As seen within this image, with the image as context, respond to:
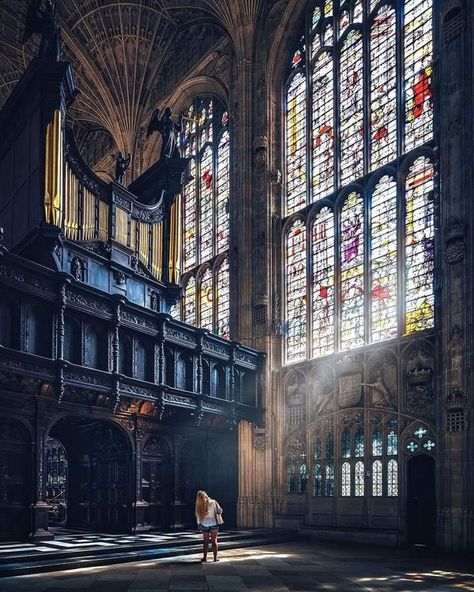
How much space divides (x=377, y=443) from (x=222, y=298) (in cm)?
1061

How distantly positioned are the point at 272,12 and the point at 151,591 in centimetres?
2377

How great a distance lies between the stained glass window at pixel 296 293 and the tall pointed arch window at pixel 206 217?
378 centimetres

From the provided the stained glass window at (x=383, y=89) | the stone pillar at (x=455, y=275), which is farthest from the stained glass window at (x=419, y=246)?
the stained glass window at (x=383, y=89)

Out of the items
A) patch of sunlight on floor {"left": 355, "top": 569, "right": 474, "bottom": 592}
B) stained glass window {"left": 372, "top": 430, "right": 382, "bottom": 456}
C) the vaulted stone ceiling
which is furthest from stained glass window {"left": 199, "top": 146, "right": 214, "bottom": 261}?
patch of sunlight on floor {"left": 355, "top": 569, "right": 474, "bottom": 592}

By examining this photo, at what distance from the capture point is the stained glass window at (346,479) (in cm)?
2413

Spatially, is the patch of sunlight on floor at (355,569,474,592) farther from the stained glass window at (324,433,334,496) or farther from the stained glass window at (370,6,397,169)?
the stained glass window at (370,6,397,169)

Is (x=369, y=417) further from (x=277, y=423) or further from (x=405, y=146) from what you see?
(x=405, y=146)

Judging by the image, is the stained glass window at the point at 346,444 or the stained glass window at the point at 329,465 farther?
the stained glass window at the point at 329,465

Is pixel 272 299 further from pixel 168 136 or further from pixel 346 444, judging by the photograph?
pixel 168 136

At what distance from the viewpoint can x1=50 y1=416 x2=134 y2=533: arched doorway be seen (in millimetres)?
23672

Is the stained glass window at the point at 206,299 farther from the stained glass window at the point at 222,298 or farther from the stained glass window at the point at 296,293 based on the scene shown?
the stained glass window at the point at 296,293

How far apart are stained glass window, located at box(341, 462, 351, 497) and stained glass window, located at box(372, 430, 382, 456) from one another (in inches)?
47.9

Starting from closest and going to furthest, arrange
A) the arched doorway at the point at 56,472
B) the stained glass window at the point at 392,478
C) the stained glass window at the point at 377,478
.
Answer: the stained glass window at the point at 392,478 < the stained glass window at the point at 377,478 < the arched doorway at the point at 56,472

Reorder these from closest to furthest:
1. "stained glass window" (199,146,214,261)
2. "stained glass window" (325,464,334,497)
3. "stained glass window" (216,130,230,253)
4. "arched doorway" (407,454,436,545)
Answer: "arched doorway" (407,454,436,545)
"stained glass window" (325,464,334,497)
"stained glass window" (216,130,230,253)
"stained glass window" (199,146,214,261)
